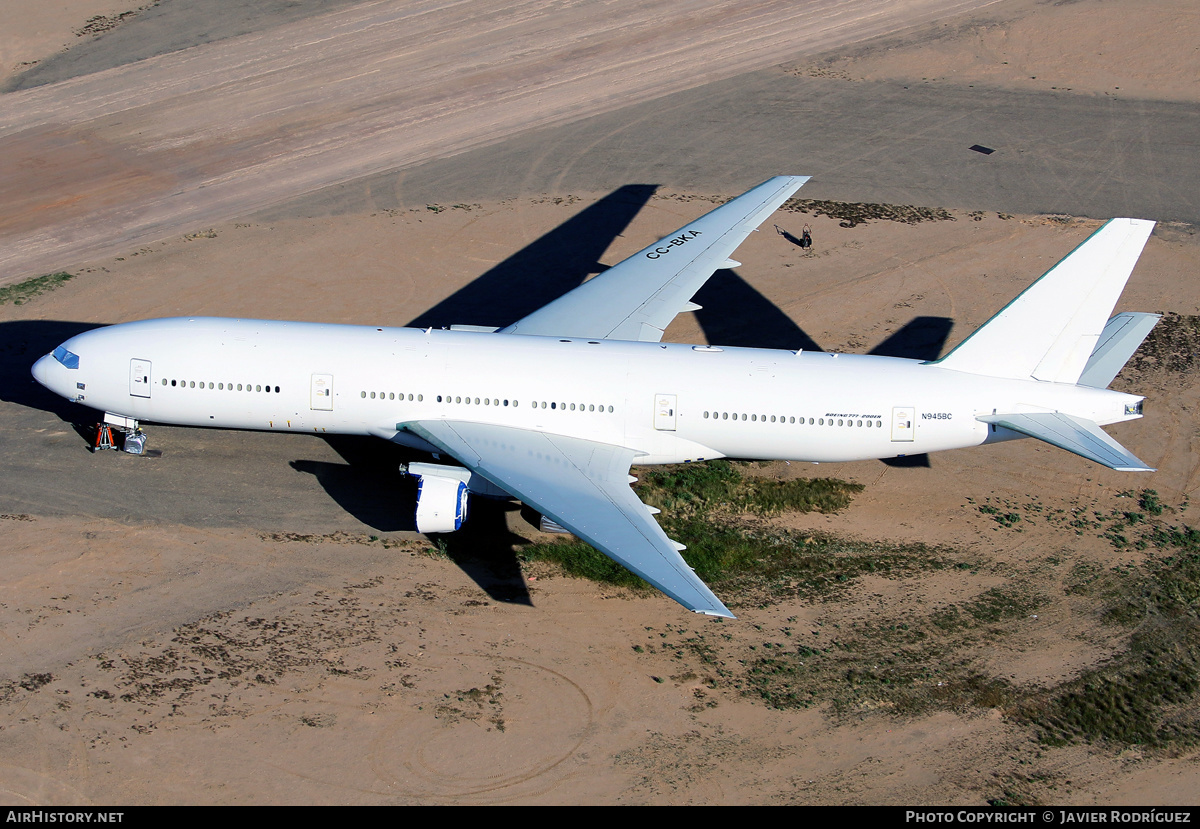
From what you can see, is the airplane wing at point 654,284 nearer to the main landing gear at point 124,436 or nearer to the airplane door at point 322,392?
the airplane door at point 322,392

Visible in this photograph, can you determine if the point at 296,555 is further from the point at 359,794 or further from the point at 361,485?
the point at 359,794

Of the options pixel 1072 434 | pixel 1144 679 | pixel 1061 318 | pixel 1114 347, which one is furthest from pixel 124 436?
pixel 1114 347

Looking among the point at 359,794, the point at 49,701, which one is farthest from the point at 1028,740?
the point at 49,701

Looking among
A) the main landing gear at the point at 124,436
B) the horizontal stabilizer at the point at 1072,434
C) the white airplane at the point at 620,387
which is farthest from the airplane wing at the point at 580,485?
the horizontal stabilizer at the point at 1072,434

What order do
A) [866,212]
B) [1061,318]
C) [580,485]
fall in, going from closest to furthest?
[580,485], [1061,318], [866,212]

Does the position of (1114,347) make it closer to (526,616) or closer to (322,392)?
(526,616)

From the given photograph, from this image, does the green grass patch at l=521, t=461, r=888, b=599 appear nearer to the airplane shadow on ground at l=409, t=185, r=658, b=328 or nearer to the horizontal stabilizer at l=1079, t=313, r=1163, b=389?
the horizontal stabilizer at l=1079, t=313, r=1163, b=389

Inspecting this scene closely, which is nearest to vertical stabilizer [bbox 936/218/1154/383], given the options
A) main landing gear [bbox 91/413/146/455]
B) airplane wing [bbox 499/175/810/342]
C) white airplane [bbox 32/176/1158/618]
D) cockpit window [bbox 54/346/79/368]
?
white airplane [bbox 32/176/1158/618]
